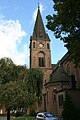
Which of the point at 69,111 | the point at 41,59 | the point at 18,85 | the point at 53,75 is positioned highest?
the point at 41,59

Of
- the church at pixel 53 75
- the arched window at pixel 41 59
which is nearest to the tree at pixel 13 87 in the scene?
the church at pixel 53 75

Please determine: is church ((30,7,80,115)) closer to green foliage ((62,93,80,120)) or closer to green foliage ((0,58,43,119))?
green foliage ((62,93,80,120))

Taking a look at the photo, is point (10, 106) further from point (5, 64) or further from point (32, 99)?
point (5, 64)

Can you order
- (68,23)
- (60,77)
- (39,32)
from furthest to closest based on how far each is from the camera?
1. (39,32)
2. (60,77)
3. (68,23)

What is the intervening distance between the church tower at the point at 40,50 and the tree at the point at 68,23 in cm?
4570

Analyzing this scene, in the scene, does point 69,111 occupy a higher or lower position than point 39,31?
lower

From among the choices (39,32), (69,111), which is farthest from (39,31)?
(69,111)

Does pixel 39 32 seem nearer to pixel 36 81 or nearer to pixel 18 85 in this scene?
pixel 36 81

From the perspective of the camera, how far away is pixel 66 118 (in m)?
30.0

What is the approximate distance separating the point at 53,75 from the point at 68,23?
29.5 m

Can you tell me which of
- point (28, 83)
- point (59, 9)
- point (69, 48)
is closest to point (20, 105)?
point (28, 83)

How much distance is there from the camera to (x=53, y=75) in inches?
1794

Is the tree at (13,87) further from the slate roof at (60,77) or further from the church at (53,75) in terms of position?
the slate roof at (60,77)

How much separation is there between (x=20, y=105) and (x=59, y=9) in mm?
15061
